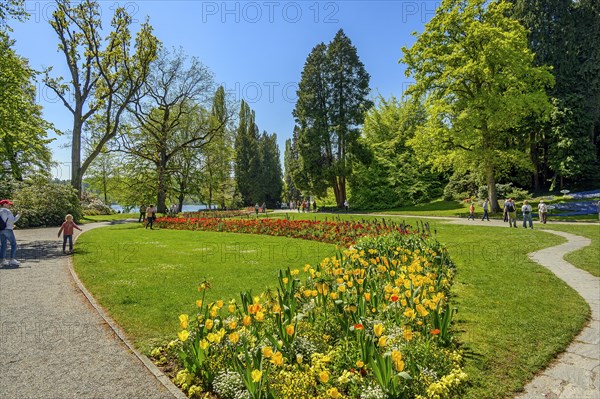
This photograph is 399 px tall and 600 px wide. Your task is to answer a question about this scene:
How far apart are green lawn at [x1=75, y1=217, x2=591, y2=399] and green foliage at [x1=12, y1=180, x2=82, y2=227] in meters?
10.7

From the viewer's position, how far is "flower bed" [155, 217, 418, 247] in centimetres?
1260

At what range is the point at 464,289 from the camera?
7.05m

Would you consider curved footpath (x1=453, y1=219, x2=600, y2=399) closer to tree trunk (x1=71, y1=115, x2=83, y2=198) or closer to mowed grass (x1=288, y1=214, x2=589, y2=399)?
mowed grass (x1=288, y1=214, x2=589, y2=399)

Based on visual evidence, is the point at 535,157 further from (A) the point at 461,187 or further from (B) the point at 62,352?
(B) the point at 62,352

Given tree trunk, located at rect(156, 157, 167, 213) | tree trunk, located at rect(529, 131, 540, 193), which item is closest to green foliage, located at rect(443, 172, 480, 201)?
tree trunk, located at rect(529, 131, 540, 193)

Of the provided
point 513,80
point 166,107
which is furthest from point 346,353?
point 166,107

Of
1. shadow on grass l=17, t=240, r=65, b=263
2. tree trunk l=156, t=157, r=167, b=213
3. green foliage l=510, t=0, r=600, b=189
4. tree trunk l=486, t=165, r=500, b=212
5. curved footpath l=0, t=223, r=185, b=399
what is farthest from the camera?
green foliage l=510, t=0, r=600, b=189

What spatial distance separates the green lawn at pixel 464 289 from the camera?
4320 millimetres

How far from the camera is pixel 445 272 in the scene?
7312mm

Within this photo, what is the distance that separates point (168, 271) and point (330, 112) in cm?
3318

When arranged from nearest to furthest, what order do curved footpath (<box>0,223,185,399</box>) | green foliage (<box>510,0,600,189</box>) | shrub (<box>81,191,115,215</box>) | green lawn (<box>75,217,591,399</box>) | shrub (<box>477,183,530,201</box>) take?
curved footpath (<box>0,223,185,399</box>) → green lawn (<box>75,217,591,399</box>) → green foliage (<box>510,0,600,189</box>) → shrub (<box>477,183,530,201</box>) → shrub (<box>81,191,115,215</box>)

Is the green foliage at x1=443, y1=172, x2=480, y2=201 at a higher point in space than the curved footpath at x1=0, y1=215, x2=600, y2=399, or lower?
higher

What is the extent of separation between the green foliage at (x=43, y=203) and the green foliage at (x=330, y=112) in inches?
879

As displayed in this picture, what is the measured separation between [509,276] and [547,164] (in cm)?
3258
